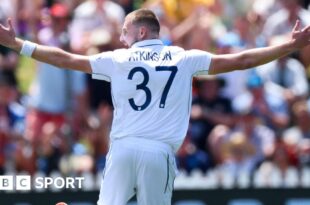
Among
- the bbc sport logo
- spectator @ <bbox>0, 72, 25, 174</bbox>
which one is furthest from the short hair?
spectator @ <bbox>0, 72, 25, 174</bbox>

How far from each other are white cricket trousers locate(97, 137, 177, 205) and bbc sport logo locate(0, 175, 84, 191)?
149 inches

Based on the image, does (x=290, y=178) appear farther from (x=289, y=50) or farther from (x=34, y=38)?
(x=289, y=50)

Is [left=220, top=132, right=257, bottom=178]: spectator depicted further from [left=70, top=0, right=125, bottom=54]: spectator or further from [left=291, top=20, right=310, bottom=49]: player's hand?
[left=291, top=20, right=310, bottom=49]: player's hand

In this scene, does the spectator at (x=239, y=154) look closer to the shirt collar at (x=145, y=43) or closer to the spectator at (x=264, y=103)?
the spectator at (x=264, y=103)

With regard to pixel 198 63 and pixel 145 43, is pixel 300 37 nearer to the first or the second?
pixel 198 63

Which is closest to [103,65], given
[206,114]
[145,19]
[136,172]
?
[145,19]

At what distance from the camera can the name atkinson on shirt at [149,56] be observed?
7.46 meters

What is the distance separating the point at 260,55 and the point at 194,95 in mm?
4927

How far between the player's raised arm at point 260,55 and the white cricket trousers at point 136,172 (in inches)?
29.7

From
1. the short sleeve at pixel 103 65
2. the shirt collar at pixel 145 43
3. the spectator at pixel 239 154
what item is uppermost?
the shirt collar at pixel 145 43

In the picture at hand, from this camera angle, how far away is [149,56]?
7480 millimetres

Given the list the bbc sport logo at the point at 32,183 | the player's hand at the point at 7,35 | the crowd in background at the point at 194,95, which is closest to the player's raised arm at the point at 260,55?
the player's hand at the point at 7,35

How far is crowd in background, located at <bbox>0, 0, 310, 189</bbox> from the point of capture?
1184 centimetres

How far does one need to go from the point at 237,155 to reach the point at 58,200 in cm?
233
